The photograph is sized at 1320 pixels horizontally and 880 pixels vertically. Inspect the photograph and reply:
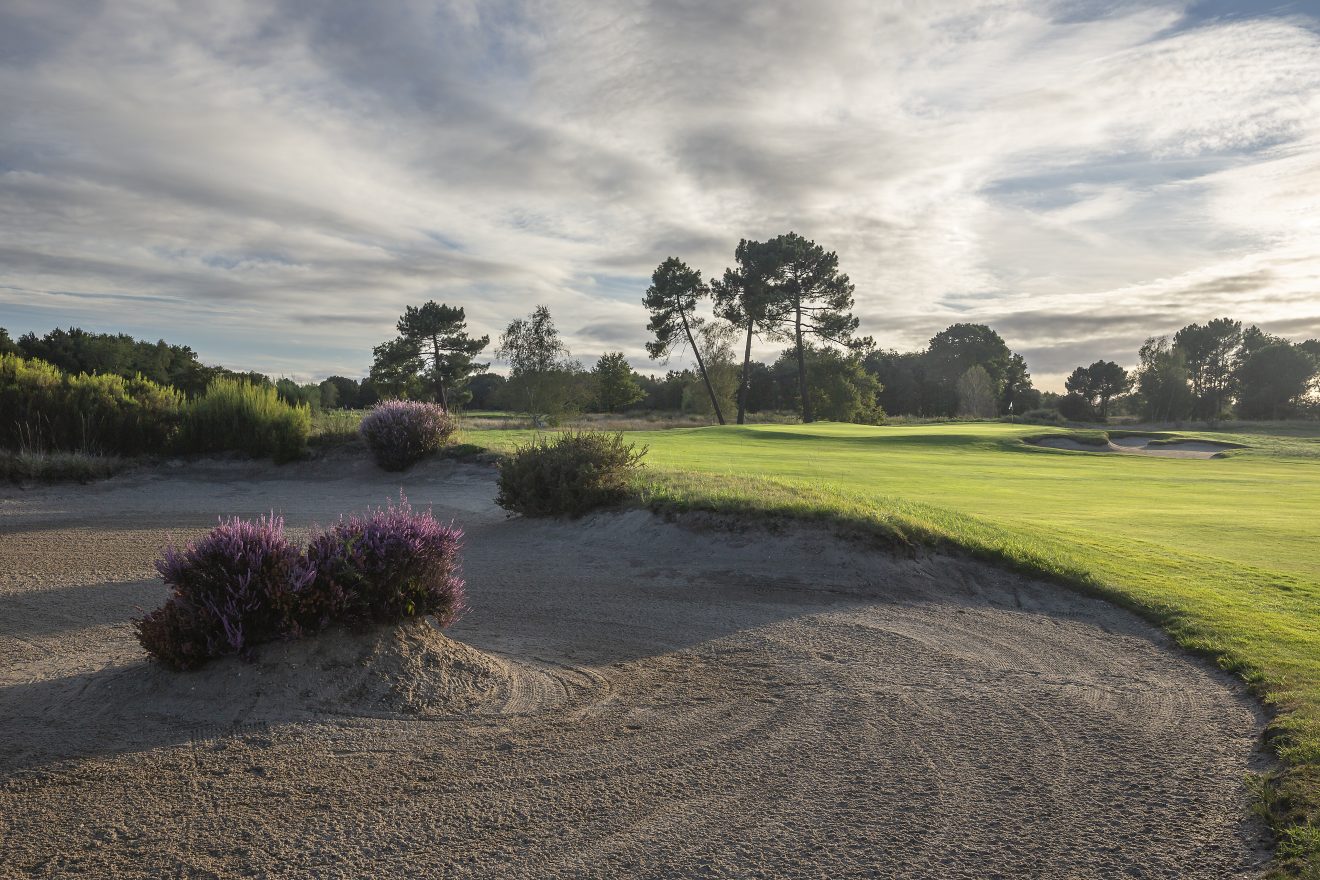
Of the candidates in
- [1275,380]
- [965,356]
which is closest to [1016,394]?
→ [965,356]

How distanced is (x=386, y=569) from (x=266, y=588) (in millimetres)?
763

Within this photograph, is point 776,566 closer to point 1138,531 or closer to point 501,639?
point 501,639

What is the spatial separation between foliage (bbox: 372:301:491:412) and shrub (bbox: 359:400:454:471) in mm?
39568

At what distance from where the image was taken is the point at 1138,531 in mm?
13414

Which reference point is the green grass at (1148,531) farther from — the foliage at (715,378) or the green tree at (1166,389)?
the green tree at (1166,389)

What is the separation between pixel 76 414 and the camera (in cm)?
1672

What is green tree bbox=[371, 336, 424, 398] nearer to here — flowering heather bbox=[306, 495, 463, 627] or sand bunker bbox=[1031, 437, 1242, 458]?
sand bunker bbox=[1031, 437, 1242, 458]

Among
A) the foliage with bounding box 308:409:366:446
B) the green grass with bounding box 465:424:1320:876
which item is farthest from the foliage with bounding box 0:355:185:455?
the green grass with bounding box 465:424:1320:876

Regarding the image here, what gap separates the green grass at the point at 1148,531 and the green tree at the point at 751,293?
1203 inches

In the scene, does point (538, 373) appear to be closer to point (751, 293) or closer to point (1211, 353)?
point (751, 293)

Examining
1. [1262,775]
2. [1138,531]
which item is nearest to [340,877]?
[1262,775]

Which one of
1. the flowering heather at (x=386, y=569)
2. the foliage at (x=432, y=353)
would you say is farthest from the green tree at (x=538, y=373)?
the flowering heather at (x=386, y=569)

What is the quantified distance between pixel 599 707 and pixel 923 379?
308 ft

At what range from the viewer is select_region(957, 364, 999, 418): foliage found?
83250 mm
